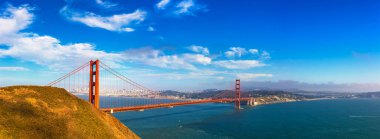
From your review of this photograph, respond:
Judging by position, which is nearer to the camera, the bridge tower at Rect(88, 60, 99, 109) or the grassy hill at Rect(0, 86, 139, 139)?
Result: the grassy hill at Rect(0, 86, 139, 139)

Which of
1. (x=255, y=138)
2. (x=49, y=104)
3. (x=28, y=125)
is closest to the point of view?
(x=28, y=125)

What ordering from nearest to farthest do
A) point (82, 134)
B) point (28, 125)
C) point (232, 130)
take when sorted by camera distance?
point (28, 125), point (82, 134), point (232, 130)

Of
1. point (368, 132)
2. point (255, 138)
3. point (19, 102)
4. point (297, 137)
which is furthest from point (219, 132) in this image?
point (19, 102)

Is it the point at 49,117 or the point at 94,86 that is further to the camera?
the point at 94,86

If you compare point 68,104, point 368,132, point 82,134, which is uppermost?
point 68,104

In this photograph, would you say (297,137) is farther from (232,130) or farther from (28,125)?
(28,125)

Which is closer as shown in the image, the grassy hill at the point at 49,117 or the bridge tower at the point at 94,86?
the grassy hill at the point at 49,117

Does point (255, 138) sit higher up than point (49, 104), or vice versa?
point (49, 104)

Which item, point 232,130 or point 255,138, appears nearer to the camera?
point 255,138
